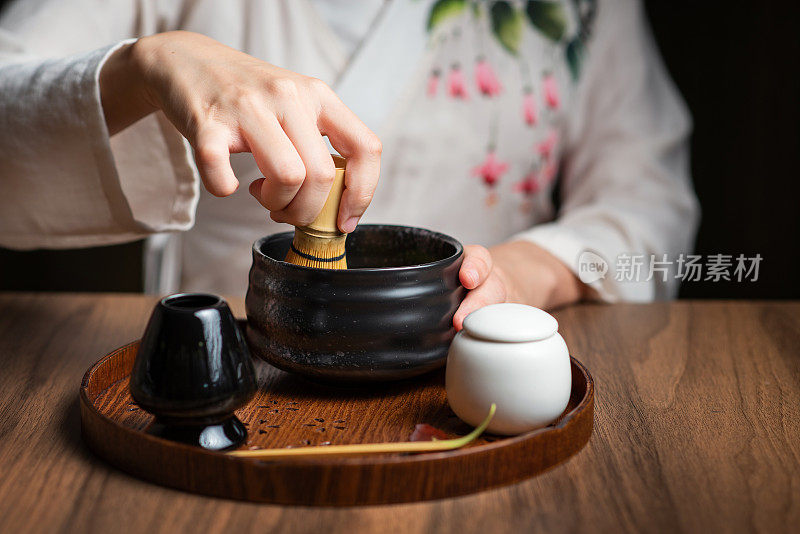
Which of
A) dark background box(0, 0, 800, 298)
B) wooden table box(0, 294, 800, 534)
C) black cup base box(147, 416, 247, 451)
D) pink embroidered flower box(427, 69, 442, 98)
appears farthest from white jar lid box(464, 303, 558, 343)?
dark background box(0, 0, 800, 298)

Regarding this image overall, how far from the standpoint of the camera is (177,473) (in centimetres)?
57

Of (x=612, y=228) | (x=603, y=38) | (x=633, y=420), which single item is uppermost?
(x=603, y=38)

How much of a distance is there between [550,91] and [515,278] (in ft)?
1.75

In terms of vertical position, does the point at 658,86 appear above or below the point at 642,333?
above

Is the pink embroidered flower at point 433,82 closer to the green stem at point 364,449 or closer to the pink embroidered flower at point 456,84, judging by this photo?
the pink embroidered flower at point 456,84

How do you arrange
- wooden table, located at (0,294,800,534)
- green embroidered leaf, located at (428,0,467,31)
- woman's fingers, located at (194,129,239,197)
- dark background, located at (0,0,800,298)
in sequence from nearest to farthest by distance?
wooden table, located at (0,294,800,534), woman's fingers, located at (194,129,239,197), green embroidered leaf, located at (428,0,467,31), dark background, located at (0,0,800,298)

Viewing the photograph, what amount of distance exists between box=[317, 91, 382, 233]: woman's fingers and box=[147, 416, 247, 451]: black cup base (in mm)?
217

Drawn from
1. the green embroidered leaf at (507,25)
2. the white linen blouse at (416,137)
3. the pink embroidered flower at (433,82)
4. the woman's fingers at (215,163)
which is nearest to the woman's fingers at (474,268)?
the woman's fingers at (215,163)

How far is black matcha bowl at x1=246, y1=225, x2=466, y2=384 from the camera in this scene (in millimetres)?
660

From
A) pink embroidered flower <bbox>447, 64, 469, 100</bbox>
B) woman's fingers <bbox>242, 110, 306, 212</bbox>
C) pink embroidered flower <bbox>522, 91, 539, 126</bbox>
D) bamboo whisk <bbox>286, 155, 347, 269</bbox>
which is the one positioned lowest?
pink embroidered flower <bbox>522, 91, 539, 126</bbox>

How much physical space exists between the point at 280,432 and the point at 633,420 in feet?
1.11

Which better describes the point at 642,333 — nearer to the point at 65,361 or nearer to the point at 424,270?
the point at 424,270

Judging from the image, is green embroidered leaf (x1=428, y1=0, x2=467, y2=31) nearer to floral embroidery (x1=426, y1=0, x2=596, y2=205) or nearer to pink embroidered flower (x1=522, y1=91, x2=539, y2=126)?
floral embroidery (x1=426, y1=0, x2=596, y2=205)

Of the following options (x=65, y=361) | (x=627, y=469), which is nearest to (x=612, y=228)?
(x=627, y=469)
